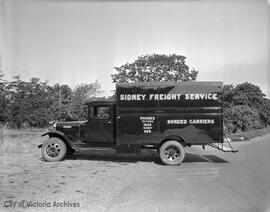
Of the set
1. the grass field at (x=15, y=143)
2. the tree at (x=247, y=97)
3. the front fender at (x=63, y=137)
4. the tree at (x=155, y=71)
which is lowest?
the grass field at (x=15, y=143)

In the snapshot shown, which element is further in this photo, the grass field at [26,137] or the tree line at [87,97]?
the tree line at [87,97]

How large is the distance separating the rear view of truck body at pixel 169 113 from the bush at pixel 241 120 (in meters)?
16.0

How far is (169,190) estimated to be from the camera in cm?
571

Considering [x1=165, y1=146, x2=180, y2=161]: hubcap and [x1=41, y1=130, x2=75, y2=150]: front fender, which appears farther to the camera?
[x1=41, y1=130, x2=75, y2=150]: front fender

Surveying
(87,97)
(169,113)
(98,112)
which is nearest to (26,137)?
(98,112)

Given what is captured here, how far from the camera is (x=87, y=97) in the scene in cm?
3381

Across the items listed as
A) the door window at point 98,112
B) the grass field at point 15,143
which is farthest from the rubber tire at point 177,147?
the grass field at point 15,143

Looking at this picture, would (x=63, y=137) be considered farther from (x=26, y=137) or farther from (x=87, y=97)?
(x=87, y=97)

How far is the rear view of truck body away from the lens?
8.59 m

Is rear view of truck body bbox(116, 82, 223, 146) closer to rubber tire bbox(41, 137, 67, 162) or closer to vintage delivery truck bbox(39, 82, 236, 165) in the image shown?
vintage delivery truck bbox(39, 82, 236, 165)

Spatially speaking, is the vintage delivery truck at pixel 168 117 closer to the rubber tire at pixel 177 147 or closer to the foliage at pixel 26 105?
the rubber tire at pixel 177 147

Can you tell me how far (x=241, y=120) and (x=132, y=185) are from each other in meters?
20.5

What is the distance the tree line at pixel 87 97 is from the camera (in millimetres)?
17375

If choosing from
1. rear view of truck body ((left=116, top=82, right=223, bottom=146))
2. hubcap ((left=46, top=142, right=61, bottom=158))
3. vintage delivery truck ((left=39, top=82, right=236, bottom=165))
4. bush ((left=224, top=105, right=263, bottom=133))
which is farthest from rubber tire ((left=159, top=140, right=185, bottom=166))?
bush ((left=224, top=105, right=263, bottom=133))
